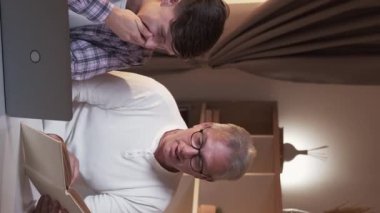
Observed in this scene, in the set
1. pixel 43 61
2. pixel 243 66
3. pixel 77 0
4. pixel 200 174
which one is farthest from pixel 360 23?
pixel 43 61

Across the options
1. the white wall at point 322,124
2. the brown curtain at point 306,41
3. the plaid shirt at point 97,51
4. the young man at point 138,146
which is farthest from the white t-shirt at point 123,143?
the white wall at point 322,124

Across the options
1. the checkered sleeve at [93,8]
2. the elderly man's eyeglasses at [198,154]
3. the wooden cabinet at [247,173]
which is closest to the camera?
the checkered sleeve at [93,8]

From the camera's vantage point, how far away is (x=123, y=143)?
147 cm

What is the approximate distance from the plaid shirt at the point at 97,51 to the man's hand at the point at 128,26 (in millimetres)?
121

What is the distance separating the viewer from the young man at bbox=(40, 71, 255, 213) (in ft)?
4.64

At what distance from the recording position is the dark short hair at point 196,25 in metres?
1.18

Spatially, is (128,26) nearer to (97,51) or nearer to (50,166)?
(97,51)

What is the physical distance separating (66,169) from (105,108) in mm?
440

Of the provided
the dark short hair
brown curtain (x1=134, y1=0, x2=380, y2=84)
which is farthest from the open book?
brown curtain (x1=134, y1=0, x2=380, y2=84)

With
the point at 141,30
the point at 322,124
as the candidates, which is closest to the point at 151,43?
the point at 141,30

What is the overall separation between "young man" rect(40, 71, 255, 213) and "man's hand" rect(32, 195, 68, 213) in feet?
0.85

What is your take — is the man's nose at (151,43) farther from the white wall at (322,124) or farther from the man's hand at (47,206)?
the white wall at (322,124)

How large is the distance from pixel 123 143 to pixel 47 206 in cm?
34

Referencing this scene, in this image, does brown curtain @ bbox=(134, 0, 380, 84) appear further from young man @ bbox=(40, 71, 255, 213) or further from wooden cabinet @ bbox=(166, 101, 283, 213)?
young man @ bbox=(40, 71, 255, 213)
